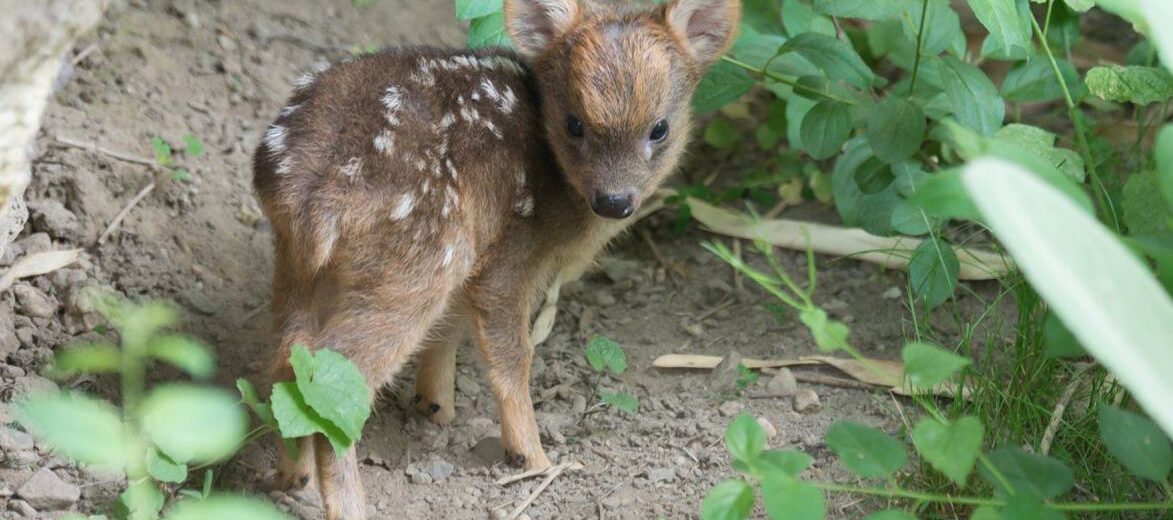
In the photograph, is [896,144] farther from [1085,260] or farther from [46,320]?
[46,320]

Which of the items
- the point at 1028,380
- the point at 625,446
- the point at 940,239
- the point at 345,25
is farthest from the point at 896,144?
the point at 345,25

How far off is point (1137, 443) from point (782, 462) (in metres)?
0.71

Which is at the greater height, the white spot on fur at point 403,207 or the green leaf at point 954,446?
the green leaf at point 954,446

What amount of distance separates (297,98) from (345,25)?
74.6 inches

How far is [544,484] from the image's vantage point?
11.9 feet

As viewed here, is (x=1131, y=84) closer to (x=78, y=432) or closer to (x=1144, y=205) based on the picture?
(x=1144, y=205)

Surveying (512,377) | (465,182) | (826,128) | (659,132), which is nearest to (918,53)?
(826,128)

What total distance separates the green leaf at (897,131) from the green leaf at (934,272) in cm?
30

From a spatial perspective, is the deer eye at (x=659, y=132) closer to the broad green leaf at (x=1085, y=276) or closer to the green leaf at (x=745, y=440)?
the green leaf at (x=745, y=440)

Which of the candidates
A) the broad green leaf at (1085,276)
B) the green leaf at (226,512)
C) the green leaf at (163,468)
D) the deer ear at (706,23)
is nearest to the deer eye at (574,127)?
the deer ear at (706,23)

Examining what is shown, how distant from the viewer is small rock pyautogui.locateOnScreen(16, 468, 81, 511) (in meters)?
3.16

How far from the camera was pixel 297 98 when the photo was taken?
137 inches

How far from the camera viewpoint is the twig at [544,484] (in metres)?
3.51

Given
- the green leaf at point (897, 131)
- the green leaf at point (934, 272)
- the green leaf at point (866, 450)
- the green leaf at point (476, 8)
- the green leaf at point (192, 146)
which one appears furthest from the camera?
the green leaf at point (192, 146)
